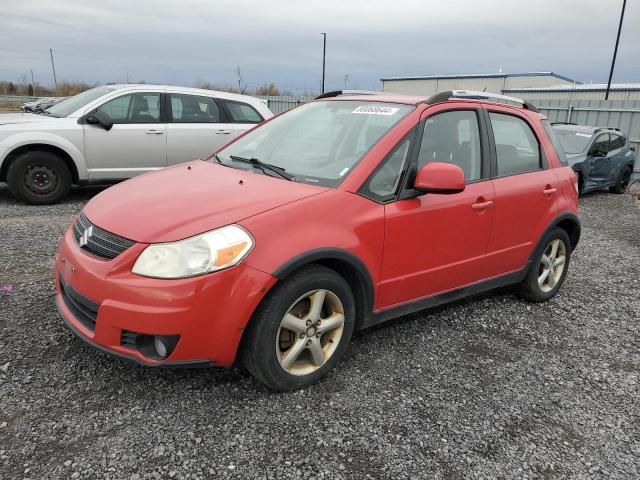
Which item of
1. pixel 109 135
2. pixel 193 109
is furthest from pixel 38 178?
pixel 193 109

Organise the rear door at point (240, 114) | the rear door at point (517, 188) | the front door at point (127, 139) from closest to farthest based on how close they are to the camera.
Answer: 1. the rear door at point (517, 188)
2. the front door at point (127, 139)
3. the rear door at point (240, 114)

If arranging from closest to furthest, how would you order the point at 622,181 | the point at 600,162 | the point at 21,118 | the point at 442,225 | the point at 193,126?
1. the point at 442,225
2. the point at 21,118
3. the point at 193,126
4. the point at 600,162
5. the point at 622,181

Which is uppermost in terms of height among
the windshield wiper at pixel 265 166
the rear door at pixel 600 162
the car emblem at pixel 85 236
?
the windshield wiper at pixel 265 166

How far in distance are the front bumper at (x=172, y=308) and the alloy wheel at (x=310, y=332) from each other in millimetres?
281

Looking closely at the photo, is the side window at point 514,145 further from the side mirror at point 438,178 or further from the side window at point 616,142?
the side window at point 616,142

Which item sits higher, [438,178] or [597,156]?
[438,178]

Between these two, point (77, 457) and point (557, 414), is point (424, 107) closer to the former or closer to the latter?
point (557, 414)

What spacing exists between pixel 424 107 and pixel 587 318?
7.71 feet

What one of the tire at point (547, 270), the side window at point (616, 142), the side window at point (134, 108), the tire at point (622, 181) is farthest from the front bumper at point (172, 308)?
the tire at point (622, 181)

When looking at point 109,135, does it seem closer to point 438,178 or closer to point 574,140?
point 438,178

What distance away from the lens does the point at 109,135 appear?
7.39 metres

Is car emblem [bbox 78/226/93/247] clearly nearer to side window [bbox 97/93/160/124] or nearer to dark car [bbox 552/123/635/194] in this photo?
side window [bbox 97/93/160/124]

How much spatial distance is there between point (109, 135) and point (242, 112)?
6.99 ft

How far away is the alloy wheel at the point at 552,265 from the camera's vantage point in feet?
14.8
